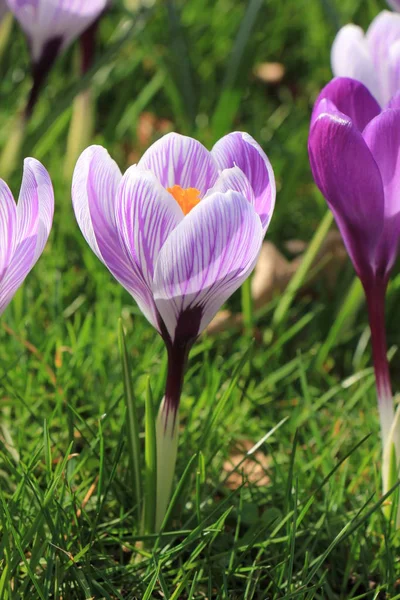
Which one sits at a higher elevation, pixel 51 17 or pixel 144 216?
pixel 51 17

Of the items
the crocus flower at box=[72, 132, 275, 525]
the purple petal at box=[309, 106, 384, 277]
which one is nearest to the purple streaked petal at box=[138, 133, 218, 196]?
the crocus flower at box=[72, 132, 275, 525]

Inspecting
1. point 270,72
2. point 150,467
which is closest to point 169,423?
point 150,467

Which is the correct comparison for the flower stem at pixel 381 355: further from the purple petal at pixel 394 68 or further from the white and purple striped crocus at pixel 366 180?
the purple petal at pixel 394 68

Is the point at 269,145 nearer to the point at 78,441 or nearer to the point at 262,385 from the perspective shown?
the point at 262,385

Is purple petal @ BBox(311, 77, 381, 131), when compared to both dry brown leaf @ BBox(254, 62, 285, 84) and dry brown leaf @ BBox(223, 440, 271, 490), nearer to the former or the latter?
dry brown leaf @ BBox(223, 440, 271, 490)

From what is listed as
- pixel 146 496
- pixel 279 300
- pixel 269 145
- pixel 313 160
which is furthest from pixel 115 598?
pixel 269 145

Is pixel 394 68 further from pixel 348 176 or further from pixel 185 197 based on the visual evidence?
pixel 185 197
